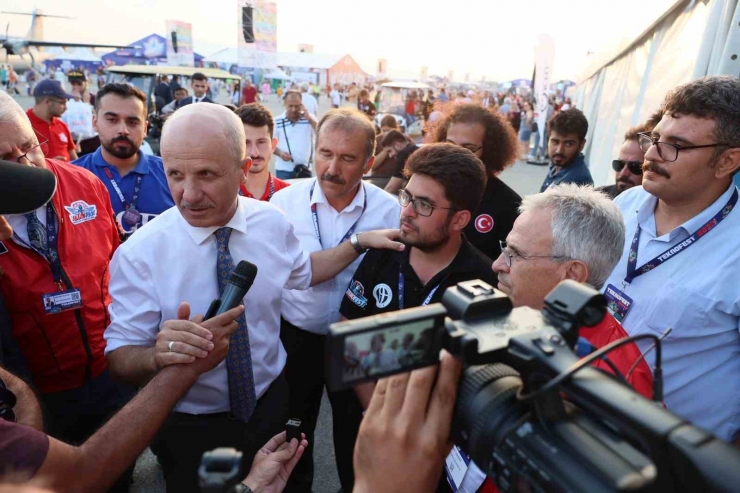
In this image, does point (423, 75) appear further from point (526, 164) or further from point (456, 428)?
point (456, 428)

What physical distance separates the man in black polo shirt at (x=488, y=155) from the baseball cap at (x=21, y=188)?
2.44 m

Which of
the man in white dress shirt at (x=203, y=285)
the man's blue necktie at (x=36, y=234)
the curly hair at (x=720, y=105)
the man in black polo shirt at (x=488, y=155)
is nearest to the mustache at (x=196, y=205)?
the man in white dress shirt at (x=203, y=285)

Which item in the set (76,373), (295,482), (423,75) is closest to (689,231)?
(295,482)

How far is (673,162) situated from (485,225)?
1.20 m

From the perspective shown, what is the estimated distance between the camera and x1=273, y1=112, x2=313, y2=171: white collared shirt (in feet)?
21.0

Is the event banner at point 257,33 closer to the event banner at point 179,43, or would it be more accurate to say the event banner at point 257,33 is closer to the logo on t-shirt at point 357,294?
the logo on t-shirt at point 357,294

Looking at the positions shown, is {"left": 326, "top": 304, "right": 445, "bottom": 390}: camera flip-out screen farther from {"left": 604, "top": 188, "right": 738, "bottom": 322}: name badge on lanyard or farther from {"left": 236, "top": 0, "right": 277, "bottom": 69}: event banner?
{"left": 236, "top": 0, "right": 277, "bottom": 69}: event banner

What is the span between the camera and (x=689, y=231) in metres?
2.10

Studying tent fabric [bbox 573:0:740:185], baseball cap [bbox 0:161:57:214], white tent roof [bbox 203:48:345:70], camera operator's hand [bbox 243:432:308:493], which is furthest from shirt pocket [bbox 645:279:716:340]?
white tent roof [bbox 203:48:345:70]

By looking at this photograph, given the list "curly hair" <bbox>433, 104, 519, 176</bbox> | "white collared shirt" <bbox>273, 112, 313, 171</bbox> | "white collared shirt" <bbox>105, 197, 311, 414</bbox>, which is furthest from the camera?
"white collared shirt" <bbox>273, 112, 313, 171</bbox>

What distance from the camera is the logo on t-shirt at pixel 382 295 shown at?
7.23 feet

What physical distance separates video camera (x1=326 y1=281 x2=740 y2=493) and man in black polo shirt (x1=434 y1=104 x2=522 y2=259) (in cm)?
220

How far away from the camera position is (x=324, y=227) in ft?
9.22

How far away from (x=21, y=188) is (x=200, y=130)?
0.74 meters
